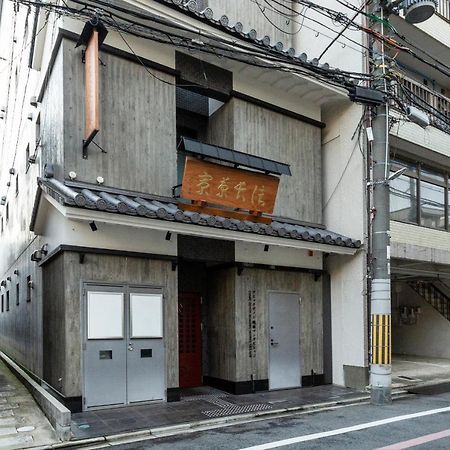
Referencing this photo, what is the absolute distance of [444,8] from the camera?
53.2 ft

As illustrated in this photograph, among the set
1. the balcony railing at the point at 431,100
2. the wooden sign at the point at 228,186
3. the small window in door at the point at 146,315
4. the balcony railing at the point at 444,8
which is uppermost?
the balcony railing at the point at 444,8

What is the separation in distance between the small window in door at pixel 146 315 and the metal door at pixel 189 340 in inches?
81.5

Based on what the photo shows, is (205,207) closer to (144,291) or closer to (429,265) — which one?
(144,291)

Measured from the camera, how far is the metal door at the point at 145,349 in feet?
31.4

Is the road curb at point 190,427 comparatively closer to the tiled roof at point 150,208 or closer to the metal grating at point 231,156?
the tiled roof at point 150,208

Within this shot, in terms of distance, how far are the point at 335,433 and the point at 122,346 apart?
4.14m

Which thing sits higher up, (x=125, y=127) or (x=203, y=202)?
(x=125, y=127)

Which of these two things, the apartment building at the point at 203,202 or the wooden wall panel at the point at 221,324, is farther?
the wooden wall panel at the point at 221,324

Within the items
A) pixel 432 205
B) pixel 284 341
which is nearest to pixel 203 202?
pixel 284 341

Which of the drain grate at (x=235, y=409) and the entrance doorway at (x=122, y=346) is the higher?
the entrance doorway at (x=122, y=346)

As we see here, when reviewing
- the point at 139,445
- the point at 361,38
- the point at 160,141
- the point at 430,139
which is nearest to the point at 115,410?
the point at 139,445

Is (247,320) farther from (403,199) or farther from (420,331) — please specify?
(420,331)

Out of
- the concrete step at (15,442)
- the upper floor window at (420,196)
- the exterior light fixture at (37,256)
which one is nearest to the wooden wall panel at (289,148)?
the upper floor window at (420,196)

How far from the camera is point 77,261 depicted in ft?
30.1
